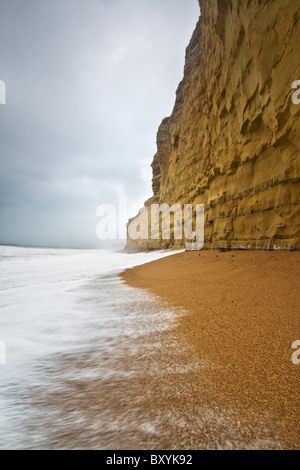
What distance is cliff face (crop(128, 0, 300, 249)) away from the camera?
14.6 ft

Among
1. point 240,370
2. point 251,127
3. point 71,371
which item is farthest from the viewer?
point 251,127

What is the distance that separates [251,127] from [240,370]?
22.4 feet

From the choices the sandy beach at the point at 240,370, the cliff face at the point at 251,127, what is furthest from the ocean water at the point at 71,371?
the cliff face at the point at 251,127

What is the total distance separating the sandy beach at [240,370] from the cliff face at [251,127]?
3.17 meters

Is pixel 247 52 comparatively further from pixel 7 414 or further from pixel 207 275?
pixel 7 414

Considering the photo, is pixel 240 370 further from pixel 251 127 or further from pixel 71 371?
pixel 251 127

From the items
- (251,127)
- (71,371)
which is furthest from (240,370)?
(251,127)

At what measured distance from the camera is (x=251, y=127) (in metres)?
5.92

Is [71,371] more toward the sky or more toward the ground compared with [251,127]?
more toward the ground

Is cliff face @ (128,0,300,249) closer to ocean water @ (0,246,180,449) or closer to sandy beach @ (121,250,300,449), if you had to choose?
sandy beach @ (121,250,300,449)

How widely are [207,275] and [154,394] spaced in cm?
323

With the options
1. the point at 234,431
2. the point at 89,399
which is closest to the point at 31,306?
the point at 89,399

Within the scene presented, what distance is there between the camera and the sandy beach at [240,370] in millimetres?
773

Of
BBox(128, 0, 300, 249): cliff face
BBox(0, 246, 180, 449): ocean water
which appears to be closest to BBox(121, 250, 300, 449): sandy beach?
BBox(0, 246, 180, 449): ocean water
